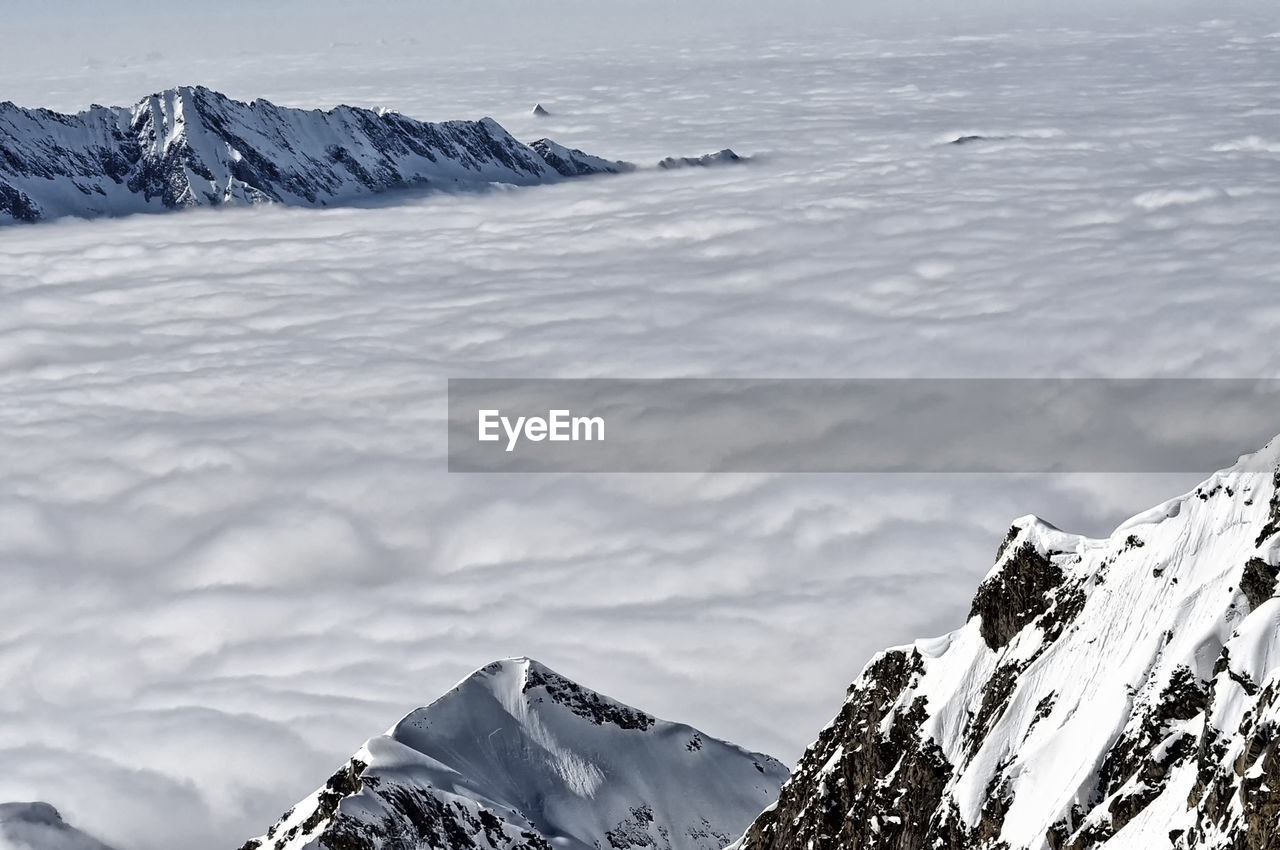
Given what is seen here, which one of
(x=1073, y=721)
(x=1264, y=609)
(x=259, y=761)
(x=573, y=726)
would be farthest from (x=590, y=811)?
(x=1264, y=609)

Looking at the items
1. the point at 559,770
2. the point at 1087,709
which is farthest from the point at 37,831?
Answer: the point at 1087,709

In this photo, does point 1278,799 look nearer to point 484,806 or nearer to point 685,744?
point 484,806

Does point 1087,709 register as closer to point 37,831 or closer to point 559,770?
point 559,770

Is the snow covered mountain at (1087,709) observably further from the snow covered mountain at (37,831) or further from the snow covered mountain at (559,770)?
the snow covered mountain at (37,831)

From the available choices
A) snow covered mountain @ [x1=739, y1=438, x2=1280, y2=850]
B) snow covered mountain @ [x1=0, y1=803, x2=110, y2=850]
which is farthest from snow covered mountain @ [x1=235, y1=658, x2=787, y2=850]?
snow covered mountain @ [x1=0, y1=803, x2=110, y2=850]

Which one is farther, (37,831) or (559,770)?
(37,831)

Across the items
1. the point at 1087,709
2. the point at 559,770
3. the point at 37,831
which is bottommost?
the point at 37,831
